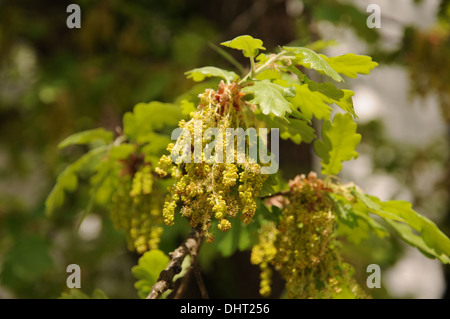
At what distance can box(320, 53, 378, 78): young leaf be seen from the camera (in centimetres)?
92

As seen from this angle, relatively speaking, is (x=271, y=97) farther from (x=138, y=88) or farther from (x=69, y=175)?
(x=138, y=88)

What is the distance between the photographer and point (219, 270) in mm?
2830

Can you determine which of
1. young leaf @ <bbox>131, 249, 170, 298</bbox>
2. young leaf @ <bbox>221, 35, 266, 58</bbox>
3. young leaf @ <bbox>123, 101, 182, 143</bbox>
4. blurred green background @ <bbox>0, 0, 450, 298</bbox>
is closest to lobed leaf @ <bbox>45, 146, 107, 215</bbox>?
young leaf @ <bbox>123, 101, 182, 143</bbox>

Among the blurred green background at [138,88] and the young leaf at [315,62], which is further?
the blurred green background at [138,88]

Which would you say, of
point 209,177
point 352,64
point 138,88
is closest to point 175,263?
point 209,177

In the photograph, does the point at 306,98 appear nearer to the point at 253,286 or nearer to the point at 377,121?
the point at 253,286

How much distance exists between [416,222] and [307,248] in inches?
10.2

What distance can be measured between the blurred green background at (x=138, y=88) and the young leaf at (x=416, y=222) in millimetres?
1106

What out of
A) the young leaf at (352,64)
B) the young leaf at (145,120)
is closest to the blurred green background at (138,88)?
the young leaf at (145,120)

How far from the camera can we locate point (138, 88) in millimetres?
2973

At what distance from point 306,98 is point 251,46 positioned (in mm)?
169

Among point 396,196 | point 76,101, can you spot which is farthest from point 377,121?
point 76,101

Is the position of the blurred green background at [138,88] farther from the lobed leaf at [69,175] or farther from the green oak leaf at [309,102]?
the green oak leaf at [309,102]

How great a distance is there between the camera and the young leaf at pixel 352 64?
92 centimetres
